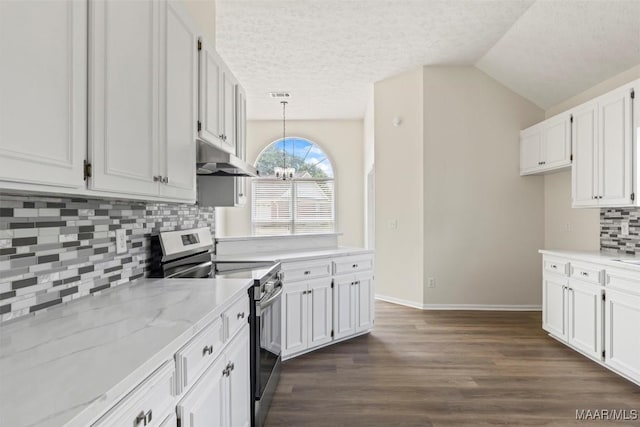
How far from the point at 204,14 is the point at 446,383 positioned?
354 cm

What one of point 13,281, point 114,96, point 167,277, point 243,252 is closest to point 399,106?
point 243,252

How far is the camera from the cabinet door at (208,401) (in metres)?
1.17

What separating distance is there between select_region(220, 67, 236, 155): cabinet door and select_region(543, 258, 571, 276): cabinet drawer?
10.2 ft

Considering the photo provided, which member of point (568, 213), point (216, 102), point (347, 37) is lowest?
point (568, 213)

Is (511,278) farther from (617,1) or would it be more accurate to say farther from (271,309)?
(271,309)

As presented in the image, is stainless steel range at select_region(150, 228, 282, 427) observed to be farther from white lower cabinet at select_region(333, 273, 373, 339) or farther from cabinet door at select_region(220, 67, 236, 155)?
white lower cabinet at select_region(333, 273, 373, 339)

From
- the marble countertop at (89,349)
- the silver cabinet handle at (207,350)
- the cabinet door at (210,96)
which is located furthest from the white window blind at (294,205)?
the silver cabinet handle at (207,350)

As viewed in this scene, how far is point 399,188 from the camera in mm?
4992

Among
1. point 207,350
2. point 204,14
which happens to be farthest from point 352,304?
point 204,14

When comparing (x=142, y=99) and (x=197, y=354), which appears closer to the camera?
(x=197, y=354)

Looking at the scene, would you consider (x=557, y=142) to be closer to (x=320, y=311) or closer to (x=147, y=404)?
(x=320, y=311)

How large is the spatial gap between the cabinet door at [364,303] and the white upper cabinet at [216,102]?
178 cm

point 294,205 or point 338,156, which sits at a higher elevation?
point 338,156

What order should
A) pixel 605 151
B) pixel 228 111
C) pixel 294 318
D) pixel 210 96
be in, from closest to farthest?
pixel 210 96 → pixel 228 111 → pixel 294 318 → pixel 605 151
